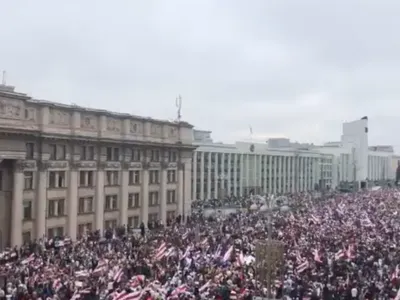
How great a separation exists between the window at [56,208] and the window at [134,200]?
33.0ft

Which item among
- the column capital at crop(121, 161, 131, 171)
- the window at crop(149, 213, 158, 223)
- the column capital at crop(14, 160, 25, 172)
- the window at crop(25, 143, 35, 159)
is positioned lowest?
the window at crop(149, 213, 158, 223)

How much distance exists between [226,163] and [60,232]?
5872 centimetres

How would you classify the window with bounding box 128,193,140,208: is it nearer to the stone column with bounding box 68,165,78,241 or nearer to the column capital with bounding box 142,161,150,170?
the column capital with bounding box 142,161,150,170

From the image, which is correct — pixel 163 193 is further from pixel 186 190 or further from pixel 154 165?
pixel 186 190

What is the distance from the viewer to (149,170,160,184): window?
6228 cm

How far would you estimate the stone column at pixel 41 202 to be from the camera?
45719 millimetres

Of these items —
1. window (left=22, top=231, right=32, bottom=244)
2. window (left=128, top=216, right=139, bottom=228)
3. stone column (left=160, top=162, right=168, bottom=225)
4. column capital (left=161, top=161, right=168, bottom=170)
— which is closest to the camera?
window (left=22, top=231, right=32, bottom=244)

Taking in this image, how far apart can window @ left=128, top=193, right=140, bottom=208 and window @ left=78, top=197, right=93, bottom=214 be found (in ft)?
19.7

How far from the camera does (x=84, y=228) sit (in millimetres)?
51656

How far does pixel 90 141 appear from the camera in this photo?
51.7 meters

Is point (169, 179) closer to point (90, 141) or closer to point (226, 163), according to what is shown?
point (90, 141)

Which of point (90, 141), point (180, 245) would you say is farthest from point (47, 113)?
point (180, 245)

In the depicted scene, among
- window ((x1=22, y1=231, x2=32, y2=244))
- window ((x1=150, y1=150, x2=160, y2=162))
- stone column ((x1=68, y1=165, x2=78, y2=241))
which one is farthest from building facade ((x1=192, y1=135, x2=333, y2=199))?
window ((x1=22, y1=231, x2=32, y2=244))

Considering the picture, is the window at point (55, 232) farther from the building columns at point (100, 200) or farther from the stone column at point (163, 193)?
the stone column at point (163, 193)
